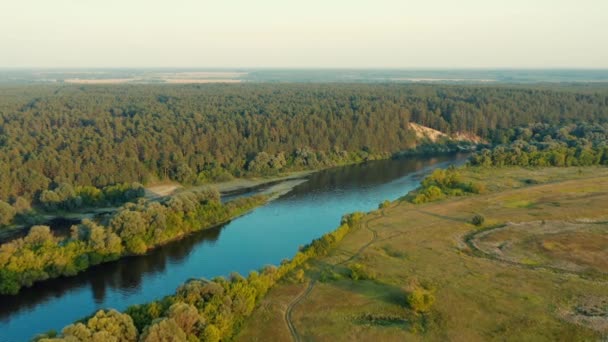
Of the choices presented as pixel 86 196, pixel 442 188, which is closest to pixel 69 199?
pixel 86 196

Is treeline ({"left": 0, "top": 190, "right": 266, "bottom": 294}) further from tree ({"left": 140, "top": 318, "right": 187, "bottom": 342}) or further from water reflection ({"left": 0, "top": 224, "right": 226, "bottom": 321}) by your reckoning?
tree ({"left": 140, "top": 318, "right": 187, "bottom": 342})

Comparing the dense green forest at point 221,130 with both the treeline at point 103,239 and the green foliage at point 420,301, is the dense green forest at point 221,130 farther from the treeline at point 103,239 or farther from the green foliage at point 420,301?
the green foliage at point 420,301

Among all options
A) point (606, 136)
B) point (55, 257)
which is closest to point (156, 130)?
point (55, 257)

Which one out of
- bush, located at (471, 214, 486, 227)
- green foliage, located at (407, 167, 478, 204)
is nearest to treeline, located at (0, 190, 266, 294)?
green foliage, located at (407, 167, 478, 204)

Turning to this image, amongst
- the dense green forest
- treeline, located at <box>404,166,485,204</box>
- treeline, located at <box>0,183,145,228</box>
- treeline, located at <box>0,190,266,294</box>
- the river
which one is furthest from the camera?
the dense green forest

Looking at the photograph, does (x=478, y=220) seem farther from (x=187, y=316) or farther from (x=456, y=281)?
(x=187, y=316)

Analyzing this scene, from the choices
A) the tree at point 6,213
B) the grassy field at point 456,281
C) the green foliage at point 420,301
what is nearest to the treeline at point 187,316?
the grassy field at point 456,281
